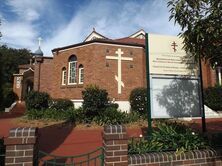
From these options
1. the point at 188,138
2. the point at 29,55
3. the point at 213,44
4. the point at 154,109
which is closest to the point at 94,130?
the point at 154,109

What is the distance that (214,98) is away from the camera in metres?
20.1

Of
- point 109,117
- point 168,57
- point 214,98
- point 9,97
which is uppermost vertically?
point 168,57

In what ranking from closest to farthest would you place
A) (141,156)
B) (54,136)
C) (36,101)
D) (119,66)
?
(141,156) < (54,136) < (36,101) < (119,66)

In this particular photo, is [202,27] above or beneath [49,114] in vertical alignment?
above

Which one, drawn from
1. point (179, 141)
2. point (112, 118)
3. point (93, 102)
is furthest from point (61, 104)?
point (179, 141)

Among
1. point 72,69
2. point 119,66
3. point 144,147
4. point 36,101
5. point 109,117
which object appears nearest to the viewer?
point 144,147

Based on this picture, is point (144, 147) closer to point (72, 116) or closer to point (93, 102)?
point (93, 102)

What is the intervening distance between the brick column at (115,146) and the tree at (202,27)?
2843 millimetres

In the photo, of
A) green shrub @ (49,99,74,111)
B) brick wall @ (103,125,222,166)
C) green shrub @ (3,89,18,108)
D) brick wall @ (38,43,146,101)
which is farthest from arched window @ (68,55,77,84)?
brick wall @ (103,125,222,166)

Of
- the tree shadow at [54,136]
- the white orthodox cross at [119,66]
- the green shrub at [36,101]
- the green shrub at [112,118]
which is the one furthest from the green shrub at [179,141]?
the green shrub at [36,101]

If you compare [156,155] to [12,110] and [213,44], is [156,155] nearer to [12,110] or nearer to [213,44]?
[213,44]

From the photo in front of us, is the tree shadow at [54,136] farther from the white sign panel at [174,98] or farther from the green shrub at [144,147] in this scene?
the white sign panel at [174,98]

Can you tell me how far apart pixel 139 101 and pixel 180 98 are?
34.1 feet

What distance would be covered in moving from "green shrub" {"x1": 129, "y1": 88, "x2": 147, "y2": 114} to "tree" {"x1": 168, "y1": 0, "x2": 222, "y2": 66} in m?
11.5
